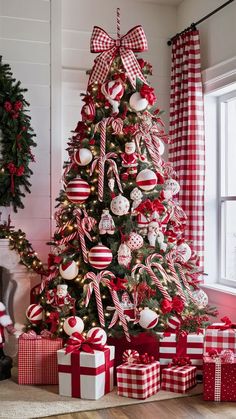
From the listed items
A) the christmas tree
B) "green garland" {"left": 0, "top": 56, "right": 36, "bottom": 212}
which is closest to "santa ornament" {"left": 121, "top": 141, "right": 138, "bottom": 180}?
the christmas tree

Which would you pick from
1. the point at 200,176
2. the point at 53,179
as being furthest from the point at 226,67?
the point at 53,179

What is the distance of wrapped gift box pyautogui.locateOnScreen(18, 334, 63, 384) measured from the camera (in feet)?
13.0

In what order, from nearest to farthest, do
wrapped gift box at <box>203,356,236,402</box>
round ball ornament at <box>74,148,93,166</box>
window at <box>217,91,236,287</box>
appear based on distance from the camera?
wrapped gift box at <box>203,356,236,402</box> → round ball ornament at <box>74,148,93,166</box> → window at <box>217,91,236,287</box>

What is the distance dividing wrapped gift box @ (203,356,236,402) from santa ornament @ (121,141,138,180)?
1382 mm

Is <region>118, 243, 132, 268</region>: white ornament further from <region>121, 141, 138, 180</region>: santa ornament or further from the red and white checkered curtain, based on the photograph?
the red and white checkered curtain

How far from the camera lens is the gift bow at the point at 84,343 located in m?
3.71

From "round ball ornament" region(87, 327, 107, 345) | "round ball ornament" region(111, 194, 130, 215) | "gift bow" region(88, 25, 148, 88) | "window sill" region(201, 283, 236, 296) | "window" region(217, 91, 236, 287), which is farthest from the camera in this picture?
"window" region(217, 91, 236, 287)

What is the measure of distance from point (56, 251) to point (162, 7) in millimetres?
2727

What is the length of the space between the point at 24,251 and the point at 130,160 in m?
1.31

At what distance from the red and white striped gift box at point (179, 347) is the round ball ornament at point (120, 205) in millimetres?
867

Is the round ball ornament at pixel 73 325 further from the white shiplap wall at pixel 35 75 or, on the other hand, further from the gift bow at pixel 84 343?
the white shiplap wall at pixel 35 75

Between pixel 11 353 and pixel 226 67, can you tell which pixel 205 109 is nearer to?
pixel 226 67

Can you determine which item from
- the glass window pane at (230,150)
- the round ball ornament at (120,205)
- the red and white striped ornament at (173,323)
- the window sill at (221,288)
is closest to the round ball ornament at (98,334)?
the red and white striped ornament at (173,323)

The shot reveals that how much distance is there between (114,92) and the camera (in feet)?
13.7
